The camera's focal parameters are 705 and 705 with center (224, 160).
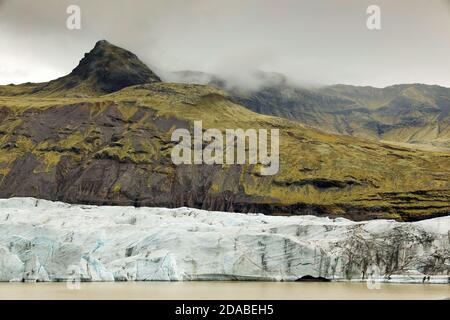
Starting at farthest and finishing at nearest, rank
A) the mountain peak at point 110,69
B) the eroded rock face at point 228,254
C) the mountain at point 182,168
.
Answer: the mountain peak at point 110,69 → the mountain at point 182,168 → the eroded rock face at point 228,254

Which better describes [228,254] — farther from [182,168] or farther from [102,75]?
[102,75]

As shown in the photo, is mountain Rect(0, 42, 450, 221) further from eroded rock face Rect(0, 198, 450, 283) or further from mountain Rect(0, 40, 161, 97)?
eroded rock face Rect(0, 198, 450, 283)

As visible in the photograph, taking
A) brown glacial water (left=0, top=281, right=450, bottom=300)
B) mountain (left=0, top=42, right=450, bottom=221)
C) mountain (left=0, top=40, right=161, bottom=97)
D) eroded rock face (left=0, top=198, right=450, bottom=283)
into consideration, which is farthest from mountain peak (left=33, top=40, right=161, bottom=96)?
brown glacial water (left=0, top=281, right=450, bottom=300)

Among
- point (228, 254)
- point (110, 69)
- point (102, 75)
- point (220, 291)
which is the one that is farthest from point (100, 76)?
point (220, 291)

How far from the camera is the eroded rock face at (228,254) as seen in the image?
37.9 meters

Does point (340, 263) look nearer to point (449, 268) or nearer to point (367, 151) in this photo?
point (449, 268)

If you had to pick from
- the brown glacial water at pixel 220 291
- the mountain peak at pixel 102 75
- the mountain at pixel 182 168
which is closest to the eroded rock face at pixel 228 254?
the brown glacial water at pixel 220 291

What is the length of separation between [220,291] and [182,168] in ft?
Answer: 272

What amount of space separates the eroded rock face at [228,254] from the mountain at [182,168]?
59241 mm

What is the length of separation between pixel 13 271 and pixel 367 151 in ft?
303

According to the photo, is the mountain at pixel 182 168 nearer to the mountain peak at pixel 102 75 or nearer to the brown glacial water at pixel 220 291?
the mountain peak at pixel 102 75

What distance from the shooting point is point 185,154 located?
118 metres
